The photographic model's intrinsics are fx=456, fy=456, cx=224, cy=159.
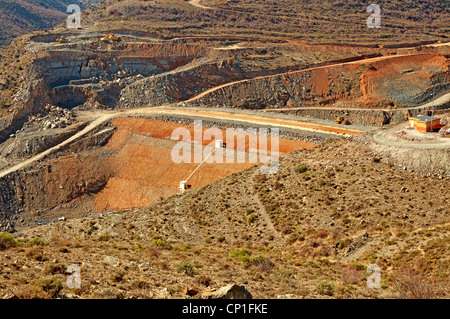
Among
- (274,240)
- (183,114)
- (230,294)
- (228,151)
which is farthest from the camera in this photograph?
(183,114)

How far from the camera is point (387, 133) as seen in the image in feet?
100

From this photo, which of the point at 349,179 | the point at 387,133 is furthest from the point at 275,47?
the point at 349,179

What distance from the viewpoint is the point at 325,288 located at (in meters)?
15.4

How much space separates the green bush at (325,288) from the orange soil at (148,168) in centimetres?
2156

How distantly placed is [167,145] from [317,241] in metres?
23.5

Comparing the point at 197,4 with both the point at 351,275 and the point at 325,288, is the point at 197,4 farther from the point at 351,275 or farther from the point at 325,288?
the point at 325,288

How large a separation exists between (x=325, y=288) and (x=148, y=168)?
2828cm

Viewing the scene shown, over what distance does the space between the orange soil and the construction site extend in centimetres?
14

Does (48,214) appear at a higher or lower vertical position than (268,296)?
lower

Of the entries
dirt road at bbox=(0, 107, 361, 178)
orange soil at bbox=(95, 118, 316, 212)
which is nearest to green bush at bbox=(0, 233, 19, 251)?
orange soil at bbox=(95, 118, 316, 212)

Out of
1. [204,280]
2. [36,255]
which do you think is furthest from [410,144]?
[36,255]

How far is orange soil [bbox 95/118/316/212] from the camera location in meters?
37.9

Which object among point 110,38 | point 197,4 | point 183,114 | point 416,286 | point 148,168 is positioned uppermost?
point 197,4

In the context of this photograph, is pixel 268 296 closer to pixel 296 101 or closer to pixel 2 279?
pixel 2 279
